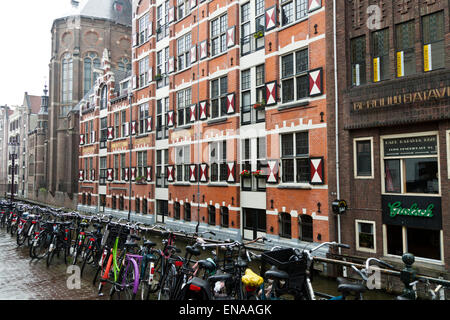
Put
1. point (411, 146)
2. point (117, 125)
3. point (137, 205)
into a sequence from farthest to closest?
point (117, 125) < point (137, 205) < point (411, 146)

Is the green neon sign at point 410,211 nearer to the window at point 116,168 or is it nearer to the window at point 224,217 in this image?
the window at point 224,217

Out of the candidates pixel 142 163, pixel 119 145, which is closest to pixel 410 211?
pixel 142 163

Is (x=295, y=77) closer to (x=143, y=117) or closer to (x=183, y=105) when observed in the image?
(x=183, y=105)

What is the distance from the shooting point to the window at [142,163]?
79.7 feet

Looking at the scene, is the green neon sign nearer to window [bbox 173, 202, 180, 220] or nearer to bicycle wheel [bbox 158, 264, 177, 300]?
bicycle wheel [bbox 158, 264, 177, 300]

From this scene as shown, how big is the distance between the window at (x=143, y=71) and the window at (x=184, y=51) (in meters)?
4.46

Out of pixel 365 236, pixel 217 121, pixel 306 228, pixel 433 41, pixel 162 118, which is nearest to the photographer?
pixel 433 41

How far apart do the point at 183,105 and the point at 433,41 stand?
13.6 metres

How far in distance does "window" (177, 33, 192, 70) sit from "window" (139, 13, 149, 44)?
5.17 metres

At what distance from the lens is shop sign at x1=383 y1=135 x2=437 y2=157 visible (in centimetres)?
946

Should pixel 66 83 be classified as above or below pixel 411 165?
above

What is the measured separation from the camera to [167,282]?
650cm

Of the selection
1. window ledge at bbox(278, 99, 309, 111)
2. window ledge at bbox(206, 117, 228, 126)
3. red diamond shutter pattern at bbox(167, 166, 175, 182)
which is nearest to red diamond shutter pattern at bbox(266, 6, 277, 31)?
window ledge at bbox(278, 99, 309, 111)
